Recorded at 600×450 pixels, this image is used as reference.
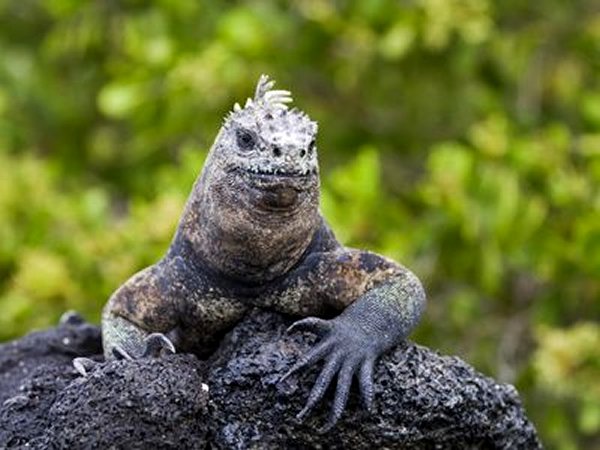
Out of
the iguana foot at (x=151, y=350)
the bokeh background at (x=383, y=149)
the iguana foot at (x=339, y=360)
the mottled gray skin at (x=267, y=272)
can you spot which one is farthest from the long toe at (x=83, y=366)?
the bokeh background at (x=383, y=149)

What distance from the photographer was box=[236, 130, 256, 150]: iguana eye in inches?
150

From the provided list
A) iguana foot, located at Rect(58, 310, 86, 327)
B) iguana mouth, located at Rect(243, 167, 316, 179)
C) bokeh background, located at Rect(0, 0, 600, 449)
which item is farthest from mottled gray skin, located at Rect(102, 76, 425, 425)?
bokeh background, located at Rect(0, 0, 600, 449)

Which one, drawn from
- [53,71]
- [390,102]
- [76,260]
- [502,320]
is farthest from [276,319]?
[53,71]

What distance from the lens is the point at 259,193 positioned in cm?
377

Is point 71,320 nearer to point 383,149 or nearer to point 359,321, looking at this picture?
point 359,321

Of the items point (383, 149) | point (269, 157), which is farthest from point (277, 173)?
point (383, 149)

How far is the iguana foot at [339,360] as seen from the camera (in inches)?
147

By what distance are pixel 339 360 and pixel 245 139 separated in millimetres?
665

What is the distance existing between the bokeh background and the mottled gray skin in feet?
10.7

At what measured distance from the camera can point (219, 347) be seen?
416 centimetres

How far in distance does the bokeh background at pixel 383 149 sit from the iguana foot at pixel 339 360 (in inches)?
139

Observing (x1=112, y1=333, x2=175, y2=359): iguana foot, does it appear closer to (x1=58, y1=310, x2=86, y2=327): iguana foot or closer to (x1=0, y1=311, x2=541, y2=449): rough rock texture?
(x1=0, y1=311, x2=541, y2=449): rough rock texture

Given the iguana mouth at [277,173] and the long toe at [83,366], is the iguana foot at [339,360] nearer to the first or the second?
the iguana mouth at [277,173]

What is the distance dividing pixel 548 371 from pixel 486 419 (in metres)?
3.68
